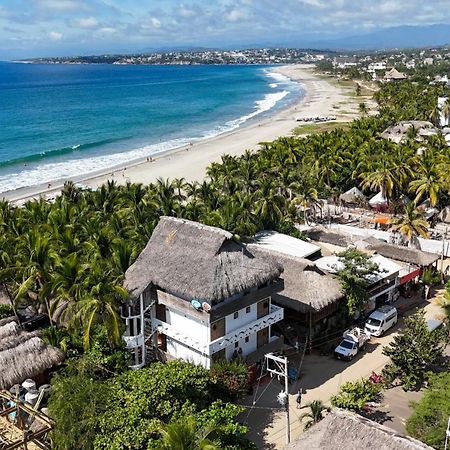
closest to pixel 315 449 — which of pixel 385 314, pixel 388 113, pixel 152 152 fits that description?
pixel 385 314

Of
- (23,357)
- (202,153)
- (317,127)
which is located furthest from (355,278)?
(317,127)

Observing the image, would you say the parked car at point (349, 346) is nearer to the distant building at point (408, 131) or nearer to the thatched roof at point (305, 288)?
the thatched roof at point (305, 288)

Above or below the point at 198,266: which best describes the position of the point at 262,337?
below

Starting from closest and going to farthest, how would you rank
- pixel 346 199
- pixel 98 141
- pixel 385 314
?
pixel 385 314, pixel 346 199, pixel 98 141

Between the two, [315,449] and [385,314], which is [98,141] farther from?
[315,449]

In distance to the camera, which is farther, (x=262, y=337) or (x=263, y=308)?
(x=262, y=337)

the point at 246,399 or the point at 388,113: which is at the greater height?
the point at 388,113

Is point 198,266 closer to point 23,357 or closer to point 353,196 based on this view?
point 23,357
